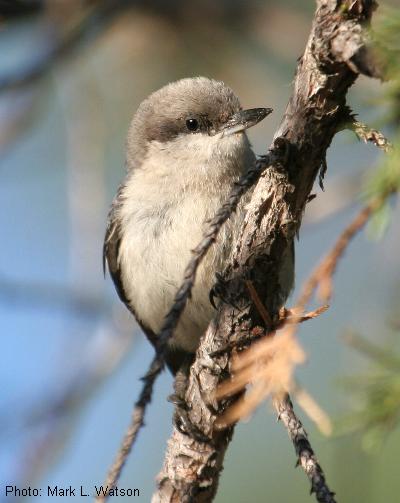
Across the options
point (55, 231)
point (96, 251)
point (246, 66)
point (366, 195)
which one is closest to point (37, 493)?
point (96, 251)

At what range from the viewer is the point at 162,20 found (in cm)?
507

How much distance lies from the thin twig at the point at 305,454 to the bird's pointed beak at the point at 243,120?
1611 millimetres

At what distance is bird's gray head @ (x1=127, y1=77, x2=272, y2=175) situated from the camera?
11.7ft

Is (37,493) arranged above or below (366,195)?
above

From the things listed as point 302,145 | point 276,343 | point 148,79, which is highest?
point 148,79

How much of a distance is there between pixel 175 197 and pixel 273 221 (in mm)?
1468

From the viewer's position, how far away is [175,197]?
3.39 meters

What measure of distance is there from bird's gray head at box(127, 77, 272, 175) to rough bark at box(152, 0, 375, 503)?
1429 mm

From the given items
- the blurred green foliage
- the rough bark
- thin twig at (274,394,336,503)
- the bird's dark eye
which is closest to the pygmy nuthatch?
the bird's dark eye

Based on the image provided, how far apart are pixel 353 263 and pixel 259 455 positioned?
2599mm

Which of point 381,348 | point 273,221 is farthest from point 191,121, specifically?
point 381,348

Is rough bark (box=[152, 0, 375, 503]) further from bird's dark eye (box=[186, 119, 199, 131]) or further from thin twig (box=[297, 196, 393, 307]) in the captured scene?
bird's dark eye (box=[186, 119, 199, 131])

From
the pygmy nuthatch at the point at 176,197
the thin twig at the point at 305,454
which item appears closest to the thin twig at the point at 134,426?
the thin twig at the point at 305,454

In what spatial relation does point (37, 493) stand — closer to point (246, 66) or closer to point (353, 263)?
point (246, 66)
